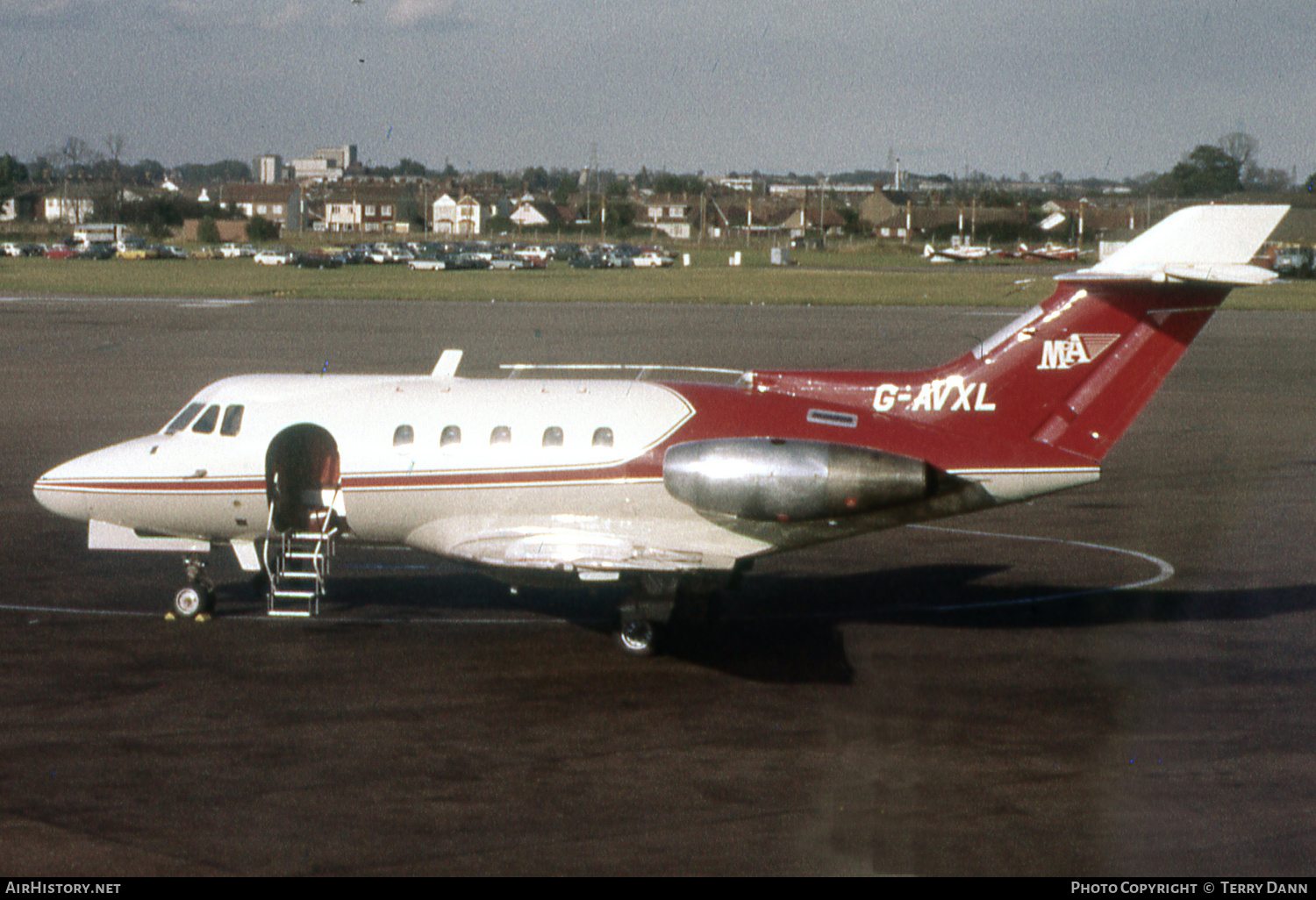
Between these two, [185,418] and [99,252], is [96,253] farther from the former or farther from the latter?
[185,418]

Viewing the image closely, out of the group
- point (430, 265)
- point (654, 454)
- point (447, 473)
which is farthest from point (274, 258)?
point (654, 454)

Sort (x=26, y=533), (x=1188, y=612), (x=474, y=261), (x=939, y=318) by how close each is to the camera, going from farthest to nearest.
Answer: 1. (x=474, y=261)
2. (x=939, y=318)
3. (x=26, y=533)
4. (x=1188, y=612)

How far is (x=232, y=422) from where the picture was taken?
18.7 metres

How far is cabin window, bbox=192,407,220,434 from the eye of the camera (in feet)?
61.5

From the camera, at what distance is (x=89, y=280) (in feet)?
335

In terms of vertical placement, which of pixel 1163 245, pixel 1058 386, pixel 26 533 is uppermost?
pixel 1163 245

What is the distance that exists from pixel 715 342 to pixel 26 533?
37739mm

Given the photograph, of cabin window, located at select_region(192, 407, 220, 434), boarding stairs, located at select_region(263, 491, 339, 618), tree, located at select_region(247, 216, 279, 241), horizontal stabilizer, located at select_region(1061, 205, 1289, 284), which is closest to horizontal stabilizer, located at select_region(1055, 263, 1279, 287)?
horizontal stabilizer, located at select_region(1061, 205, 1289, 284)

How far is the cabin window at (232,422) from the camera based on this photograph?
61.0 ft

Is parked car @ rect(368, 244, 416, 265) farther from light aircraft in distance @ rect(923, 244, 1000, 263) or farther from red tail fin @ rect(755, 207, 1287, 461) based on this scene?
red tail fin @ rect(755, 207, 1287, 461)

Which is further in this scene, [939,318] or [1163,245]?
[939,318]

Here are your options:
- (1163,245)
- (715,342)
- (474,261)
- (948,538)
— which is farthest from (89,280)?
(1163,245)

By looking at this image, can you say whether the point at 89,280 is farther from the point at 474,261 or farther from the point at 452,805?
the point at 452,805
